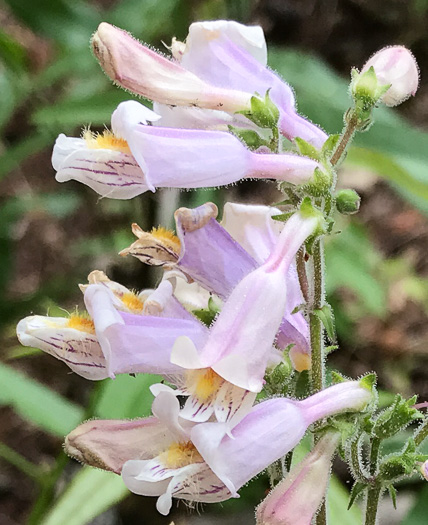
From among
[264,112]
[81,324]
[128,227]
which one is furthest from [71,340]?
[128,227]

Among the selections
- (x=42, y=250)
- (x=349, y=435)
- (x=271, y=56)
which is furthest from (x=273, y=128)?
(x=42, y=250)

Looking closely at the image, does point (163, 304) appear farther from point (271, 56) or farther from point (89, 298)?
point (271, 56)

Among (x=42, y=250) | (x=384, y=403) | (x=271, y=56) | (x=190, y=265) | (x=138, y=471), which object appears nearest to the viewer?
(x=138, y=471)

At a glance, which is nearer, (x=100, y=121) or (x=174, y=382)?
(x=174, y=382)

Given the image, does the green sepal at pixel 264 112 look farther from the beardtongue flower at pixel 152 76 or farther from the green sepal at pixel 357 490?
the green sepal at pixel 357 490

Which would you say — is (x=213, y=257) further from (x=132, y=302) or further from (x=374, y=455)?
(x=374, y=455)

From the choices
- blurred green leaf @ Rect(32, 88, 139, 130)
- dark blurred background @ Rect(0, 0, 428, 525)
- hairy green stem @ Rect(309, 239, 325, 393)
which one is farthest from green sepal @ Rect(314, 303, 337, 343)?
blurred green leaf @ Rect(32, 88, 139, 130)
